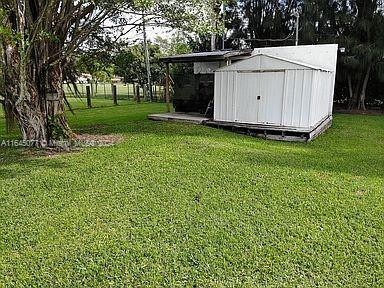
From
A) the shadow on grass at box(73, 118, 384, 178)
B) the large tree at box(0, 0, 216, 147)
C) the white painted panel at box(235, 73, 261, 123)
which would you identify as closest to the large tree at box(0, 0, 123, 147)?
the large tree at box(0, 0, 216, 147)

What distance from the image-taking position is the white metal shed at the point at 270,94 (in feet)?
24.3

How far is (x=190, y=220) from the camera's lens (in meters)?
3.44

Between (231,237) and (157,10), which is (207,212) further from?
(157,10)

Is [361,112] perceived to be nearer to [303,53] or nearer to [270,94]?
[303,53]

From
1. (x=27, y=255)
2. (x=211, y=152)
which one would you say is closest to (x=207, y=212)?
(x=27, y=255)

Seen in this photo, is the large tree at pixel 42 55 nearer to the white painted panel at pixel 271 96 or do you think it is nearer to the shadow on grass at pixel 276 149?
the shadow on grass at pixel 276 149

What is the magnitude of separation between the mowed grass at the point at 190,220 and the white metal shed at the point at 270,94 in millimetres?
1912

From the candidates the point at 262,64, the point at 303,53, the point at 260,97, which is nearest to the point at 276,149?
the point at 260,97

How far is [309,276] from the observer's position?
2684 mm

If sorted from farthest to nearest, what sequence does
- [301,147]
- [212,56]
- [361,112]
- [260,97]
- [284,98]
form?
[361,112], [212,56], [260,97], [284,98], [301,147]

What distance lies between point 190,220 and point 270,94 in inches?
198

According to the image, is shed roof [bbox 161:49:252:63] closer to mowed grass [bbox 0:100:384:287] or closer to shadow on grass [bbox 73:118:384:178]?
shadow on grass [bbox 73:118:384:178]

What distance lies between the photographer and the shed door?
7.69 m

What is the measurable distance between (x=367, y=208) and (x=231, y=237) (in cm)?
161
